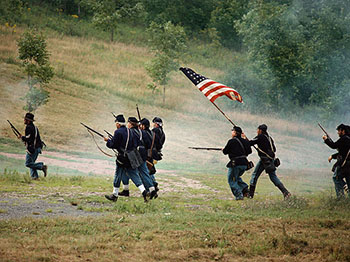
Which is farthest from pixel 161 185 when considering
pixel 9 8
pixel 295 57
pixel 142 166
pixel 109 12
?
pixel 109 12

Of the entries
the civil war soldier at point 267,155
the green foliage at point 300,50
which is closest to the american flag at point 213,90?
the civil war soldier at point 267,155

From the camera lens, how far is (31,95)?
2853 cm

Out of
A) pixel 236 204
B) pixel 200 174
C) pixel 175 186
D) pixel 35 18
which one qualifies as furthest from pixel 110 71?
pixel 236 204

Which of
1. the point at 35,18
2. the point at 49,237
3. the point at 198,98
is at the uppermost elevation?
the point at 35,18

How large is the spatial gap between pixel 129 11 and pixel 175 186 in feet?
145

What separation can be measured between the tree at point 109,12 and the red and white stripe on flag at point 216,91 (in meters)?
39.8

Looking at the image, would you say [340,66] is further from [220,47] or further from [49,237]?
[49,237]

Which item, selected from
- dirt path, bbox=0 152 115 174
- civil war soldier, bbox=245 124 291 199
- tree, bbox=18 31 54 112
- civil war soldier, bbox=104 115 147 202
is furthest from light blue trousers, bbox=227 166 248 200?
tree, bbox=18 31 54 112

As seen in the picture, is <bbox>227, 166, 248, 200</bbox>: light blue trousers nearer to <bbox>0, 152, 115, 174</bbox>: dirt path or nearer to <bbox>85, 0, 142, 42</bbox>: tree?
<bbox>0, 152, 115, 174</bbox>: dirt path

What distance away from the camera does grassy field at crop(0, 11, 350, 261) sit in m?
8.43

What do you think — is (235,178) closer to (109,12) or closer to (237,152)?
(237,152)

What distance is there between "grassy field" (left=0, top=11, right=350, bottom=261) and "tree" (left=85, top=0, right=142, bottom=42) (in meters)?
5.07

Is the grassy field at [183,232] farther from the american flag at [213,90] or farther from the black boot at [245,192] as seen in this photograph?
the american flag at [213,90]

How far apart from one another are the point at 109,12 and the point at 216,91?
42.3 metres
